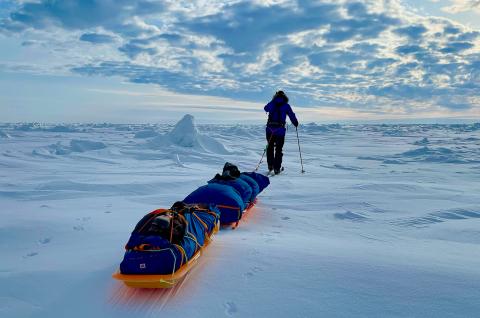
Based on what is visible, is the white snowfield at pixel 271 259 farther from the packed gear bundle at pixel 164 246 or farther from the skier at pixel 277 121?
the skier at pixel 277 121

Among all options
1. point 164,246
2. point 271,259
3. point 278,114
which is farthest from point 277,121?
point 164,246

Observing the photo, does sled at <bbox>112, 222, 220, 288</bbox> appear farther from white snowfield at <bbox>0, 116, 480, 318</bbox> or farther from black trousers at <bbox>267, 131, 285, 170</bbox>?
black trousers at <bbox>267, 131, 285, 170</bbox>

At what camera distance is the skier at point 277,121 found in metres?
6.97

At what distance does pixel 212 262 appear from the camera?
2.21 meters

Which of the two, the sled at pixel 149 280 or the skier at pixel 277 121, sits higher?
the skier at pixel 277 121

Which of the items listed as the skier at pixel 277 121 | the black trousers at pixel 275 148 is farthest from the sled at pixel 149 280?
the black trousers at pixel 275 148

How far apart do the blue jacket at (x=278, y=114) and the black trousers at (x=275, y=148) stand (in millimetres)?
121

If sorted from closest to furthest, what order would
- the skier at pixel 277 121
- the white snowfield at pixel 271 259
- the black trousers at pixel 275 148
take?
the white snowfield at pixel 271 259, the skier at pixel 277 121, the black trousers at pixel 275 148

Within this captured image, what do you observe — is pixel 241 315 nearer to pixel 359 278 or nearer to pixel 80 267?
pixel 359 278

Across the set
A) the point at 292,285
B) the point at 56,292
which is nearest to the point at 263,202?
the point at 292,285

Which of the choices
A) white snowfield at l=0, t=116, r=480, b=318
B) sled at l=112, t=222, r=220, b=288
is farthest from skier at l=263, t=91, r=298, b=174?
sled at l=112, t=222, r=220, b=288

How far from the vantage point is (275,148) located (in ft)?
24.2

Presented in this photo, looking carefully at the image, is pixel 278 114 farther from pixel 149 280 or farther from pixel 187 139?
pixel 187 139

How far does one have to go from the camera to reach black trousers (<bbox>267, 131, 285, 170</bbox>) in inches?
284
